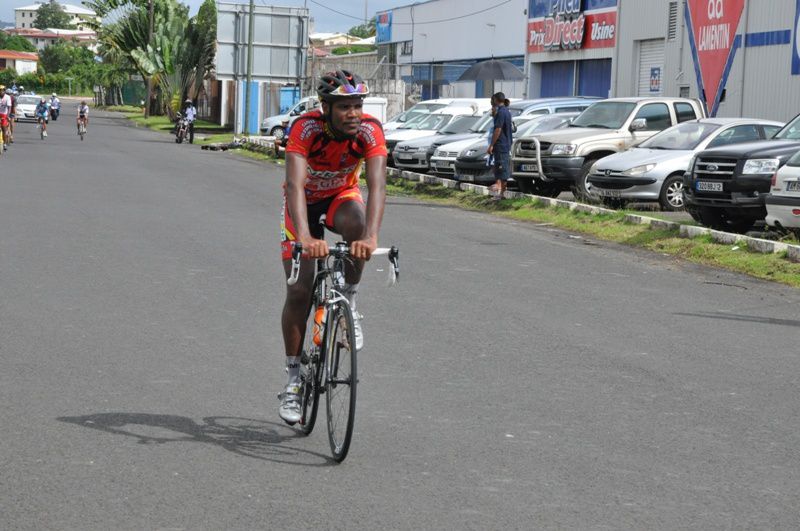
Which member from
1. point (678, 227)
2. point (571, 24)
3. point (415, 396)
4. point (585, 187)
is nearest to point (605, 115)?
point (585, 187)

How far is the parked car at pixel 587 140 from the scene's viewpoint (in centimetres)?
2250

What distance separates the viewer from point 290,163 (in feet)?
19.6

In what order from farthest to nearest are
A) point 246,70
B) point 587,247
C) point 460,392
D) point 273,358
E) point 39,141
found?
1. point 246,70
2. point 39,141
3. point 587,247
4. point 273,358
5. point 460,392

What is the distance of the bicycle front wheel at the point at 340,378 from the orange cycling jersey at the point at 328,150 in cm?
70

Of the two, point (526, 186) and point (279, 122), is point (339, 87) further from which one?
point (279, 122)

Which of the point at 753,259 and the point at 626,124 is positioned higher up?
the point at 626,124

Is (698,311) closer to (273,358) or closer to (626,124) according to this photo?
(273,358)

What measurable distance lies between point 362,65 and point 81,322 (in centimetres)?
5554

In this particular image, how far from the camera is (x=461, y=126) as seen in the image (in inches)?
1166

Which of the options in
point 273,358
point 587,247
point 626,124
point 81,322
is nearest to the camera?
point 273,358

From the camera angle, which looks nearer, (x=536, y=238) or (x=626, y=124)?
(x=536, y=238)

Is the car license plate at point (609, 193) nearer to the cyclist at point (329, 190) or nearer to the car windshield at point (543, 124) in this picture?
the car windshield at point (543, 124)

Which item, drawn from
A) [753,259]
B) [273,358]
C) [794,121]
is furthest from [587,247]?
[273,358]

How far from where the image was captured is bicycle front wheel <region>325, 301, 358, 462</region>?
566cm
